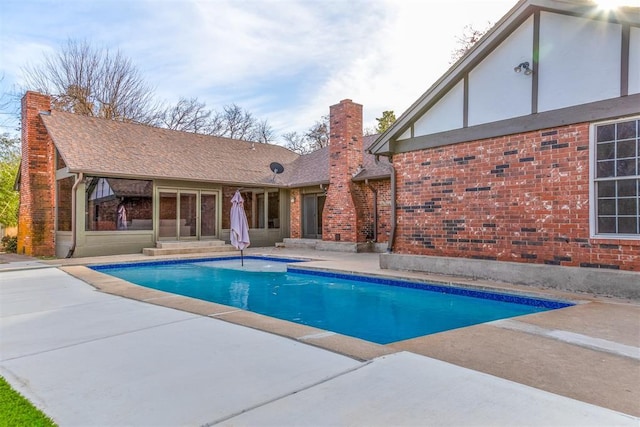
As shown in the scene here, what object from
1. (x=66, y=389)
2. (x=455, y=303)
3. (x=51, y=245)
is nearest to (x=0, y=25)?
(x=51, y=245)

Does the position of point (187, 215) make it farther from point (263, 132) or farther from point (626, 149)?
point (263, 132)

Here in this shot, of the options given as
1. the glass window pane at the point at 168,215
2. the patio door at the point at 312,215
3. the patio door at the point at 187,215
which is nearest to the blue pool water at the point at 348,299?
the glass window pane at the point at 168,215

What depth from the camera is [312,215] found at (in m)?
16.6

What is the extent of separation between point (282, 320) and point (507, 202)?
4.78 m

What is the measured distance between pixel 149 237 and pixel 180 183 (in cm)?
218

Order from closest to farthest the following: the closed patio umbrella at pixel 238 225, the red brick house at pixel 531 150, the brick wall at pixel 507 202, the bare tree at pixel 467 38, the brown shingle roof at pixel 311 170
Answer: the red brick house at pixel 531 150, the brick wall at pixel 507 202, the closed patio umbrella at pixel 238 225, the brown shingle roof at pixel 311 170, the bare tree at pixel 467 38

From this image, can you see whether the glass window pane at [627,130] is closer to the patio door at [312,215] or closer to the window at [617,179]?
the window at [617,179]

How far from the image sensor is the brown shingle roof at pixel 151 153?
12828 mm

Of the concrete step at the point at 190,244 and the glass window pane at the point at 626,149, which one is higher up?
the glass window pane at the point at 626,149

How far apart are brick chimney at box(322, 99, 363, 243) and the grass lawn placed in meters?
11.7

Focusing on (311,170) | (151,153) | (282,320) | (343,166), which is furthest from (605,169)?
(151,153)

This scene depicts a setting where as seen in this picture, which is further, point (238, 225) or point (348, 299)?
point (238, 225)

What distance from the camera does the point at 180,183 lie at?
14625mm

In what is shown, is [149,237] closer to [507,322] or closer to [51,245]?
[51,245]
